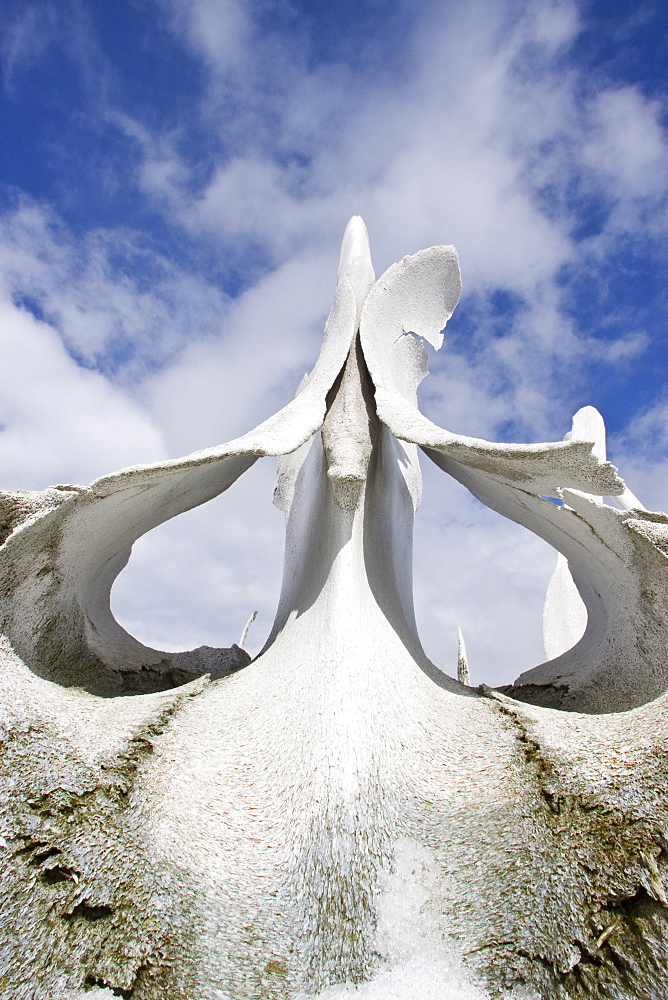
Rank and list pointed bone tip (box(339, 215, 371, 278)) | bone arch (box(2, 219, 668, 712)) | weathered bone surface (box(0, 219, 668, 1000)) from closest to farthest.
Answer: weathered bone surface (box(0, 219, 668, 1000)) → bone arch (box(2, 219, 668, 712)) → pointed bone tip (box(339, 215, 371, 278))

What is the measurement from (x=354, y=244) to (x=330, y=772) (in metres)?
3.80

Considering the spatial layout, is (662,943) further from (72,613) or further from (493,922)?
(72,613)

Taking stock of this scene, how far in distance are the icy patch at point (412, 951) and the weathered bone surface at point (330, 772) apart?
0.02 metres

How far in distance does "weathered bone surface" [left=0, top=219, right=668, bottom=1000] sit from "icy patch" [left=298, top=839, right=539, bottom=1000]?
1.0 inches

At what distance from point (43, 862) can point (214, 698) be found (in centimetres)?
103

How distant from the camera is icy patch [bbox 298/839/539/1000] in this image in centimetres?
224

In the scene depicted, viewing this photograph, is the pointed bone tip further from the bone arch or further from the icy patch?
the icy patch

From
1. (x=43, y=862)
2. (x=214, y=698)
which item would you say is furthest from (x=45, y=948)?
(x=214, y=698)

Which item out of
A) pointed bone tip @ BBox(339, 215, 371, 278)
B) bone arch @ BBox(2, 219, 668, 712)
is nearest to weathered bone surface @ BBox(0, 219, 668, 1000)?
bone arch @ BBox(2, 219, 668, 712)

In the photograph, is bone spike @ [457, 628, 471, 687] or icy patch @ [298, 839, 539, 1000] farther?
bone spike @ [457, 628, 471, 687]

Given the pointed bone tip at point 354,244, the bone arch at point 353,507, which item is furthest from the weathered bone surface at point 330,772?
the pointed bone tip at point 354,244

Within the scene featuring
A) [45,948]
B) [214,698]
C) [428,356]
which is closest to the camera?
[45,948]

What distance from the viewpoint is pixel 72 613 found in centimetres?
348

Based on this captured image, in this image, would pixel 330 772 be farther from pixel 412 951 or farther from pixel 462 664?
pixel 462 664
